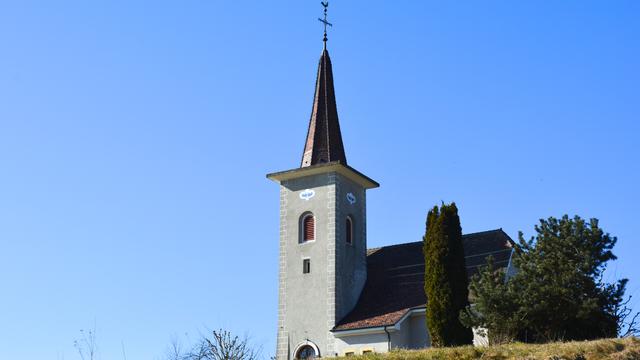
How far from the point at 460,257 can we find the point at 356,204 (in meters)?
8.96

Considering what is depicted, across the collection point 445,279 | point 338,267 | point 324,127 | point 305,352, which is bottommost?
point 305,352

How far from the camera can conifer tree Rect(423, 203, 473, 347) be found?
32750 millimetres

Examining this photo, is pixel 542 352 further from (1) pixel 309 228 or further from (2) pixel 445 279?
(1) pixel 309 228

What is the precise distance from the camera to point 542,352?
2512 cm

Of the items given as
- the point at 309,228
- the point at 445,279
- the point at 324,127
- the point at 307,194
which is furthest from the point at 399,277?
the point at 324,127

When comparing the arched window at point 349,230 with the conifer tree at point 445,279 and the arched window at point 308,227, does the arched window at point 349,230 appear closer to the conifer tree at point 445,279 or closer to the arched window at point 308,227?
the arched window at point 308,227

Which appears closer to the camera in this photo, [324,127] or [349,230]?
[349,230]

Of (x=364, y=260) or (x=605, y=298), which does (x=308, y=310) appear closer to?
(x=364, y=260)

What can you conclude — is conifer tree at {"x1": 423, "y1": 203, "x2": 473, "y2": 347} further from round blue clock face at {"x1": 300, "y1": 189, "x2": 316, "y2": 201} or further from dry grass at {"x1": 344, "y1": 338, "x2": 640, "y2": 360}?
round blue clock face at {"x1": 300, "y1": 189, "x2": 316, "y2": 201}

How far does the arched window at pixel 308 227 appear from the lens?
1588 inches

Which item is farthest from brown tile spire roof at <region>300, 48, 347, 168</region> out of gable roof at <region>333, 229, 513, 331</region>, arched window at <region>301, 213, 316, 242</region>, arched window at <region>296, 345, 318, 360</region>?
arched window at <region>296, 345, 318, 360</region>

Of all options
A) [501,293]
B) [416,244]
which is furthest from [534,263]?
[416,244]

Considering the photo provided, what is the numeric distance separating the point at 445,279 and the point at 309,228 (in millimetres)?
8949

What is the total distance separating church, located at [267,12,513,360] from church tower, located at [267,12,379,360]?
0.14ft
